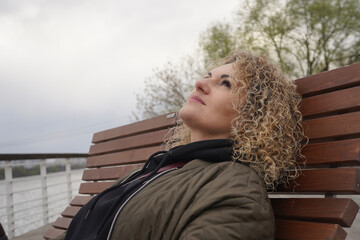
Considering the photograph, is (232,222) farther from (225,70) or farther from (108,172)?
(108,172)

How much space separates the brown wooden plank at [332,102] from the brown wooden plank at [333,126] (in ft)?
0.15

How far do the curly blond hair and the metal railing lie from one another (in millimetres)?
3452

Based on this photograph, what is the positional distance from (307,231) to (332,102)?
628 mm

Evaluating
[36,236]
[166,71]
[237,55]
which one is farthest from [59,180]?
[166,71]

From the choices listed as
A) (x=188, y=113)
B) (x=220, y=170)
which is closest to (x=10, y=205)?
(x=188, y=113)

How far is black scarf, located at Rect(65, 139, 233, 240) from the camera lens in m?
1.65

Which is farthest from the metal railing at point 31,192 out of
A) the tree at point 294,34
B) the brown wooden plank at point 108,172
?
the tree at point 294,34

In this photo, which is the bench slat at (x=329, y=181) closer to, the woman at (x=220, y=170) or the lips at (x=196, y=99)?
the woman at (x=220, y=170)

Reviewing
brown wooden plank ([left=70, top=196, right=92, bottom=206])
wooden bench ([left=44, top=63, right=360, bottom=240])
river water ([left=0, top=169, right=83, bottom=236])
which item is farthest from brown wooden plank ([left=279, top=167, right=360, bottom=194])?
river water ([left=0, top=169, right=83, bottom=236])

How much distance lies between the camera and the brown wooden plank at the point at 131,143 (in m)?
2.75

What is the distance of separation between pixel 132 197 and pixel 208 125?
0.55 metres

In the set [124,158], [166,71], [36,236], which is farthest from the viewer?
[166,71]

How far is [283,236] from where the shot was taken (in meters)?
1.60

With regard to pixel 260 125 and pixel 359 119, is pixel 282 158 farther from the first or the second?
pixel 359 119
